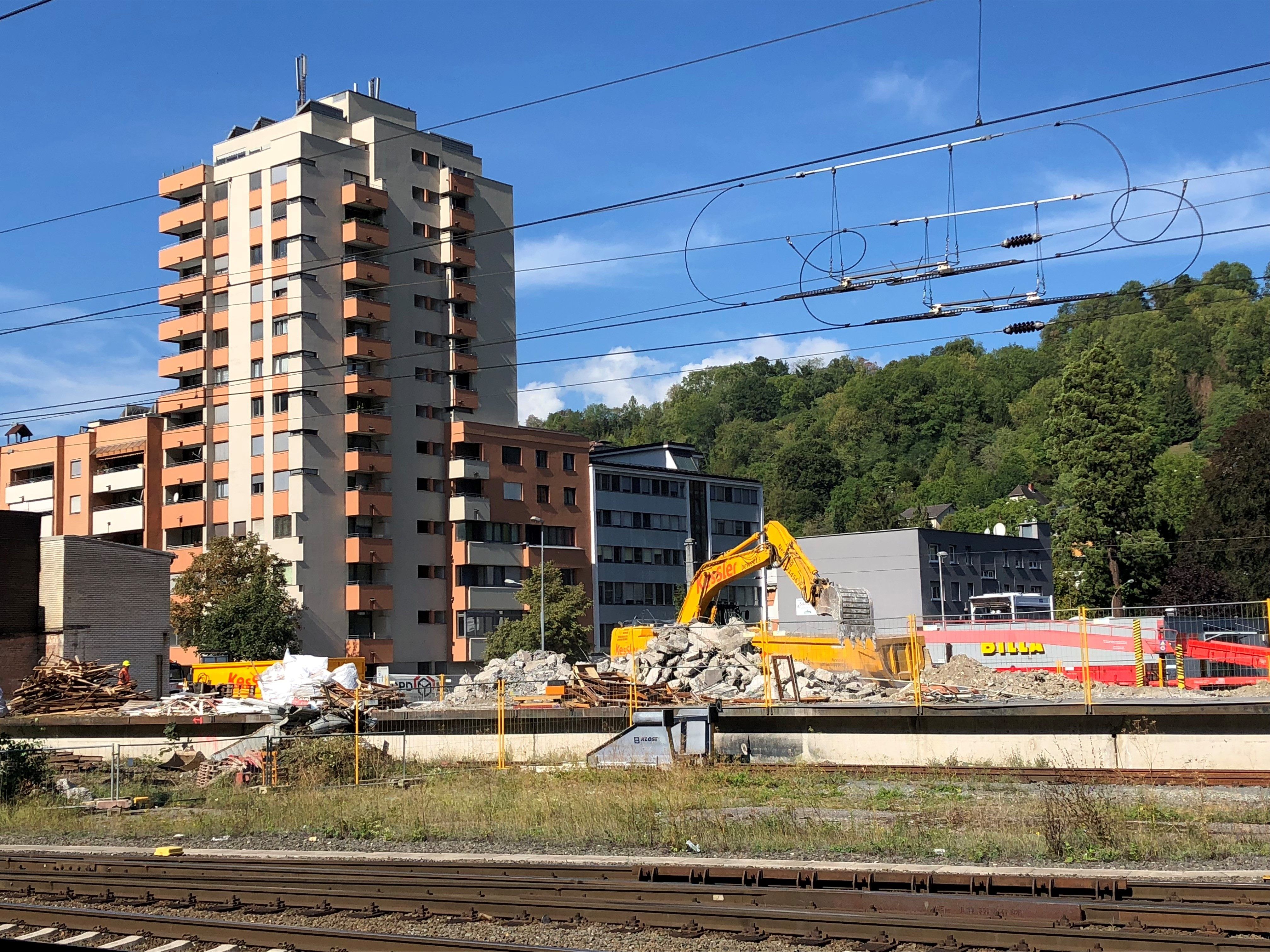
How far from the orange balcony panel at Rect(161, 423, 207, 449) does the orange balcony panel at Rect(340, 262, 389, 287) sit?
13.1 metres

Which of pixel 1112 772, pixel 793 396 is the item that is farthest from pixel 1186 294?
pixel 1112 772

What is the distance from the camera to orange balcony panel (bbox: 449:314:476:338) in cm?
8406

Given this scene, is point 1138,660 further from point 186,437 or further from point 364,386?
point 186,437

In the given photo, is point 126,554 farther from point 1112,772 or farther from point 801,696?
point 1112,772

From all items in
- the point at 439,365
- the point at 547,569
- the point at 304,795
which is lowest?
the point at 304,795

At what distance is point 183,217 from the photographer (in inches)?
3194

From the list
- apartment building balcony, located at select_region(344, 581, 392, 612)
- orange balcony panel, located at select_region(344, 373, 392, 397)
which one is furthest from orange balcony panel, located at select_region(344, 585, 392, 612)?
orange balcony panel, located at select_region(344, 373, 392, 397)

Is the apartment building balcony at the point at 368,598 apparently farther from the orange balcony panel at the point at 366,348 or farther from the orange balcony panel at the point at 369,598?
the orange balcony panel at the point at 366,348

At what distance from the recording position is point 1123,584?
257ft

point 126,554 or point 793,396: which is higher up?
point 793,396

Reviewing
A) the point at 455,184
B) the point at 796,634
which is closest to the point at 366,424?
the point at 455,184

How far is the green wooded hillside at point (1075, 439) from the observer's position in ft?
263

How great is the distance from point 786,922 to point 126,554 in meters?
48.2

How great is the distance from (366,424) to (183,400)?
1235 centimetres
